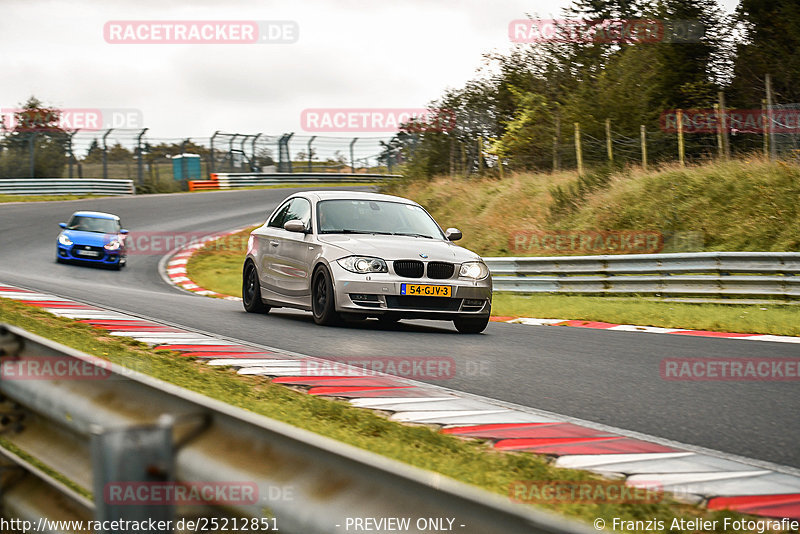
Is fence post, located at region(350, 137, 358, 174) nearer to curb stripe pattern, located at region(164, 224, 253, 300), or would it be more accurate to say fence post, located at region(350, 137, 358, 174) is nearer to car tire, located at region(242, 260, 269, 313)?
curb stripe pattern, located at region(164, 224, 253, 300)

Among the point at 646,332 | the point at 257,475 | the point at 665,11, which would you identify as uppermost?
the point at 665,11

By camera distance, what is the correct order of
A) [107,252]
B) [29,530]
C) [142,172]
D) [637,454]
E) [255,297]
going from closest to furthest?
[29,530], [637,454], [255,297], [107,252], [142,172]

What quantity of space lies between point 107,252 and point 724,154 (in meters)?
15.3

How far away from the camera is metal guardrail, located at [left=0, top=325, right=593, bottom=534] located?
70.6 inches

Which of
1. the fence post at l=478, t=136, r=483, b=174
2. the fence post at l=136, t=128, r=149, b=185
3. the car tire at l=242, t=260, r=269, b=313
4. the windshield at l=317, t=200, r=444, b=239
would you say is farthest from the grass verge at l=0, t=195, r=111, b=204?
the windshield at l=317, t=200, r=444, b=239

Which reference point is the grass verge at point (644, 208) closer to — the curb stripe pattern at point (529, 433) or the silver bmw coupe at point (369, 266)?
the silver bmw coupe at point (369, 266)

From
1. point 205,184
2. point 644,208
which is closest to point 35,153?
point 205,184

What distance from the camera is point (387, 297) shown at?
10227mm

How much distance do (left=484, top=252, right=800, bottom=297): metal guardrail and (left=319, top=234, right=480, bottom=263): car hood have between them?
6.05m

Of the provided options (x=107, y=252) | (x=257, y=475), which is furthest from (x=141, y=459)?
(x=107, y=252)

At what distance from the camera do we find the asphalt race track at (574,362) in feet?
18.6

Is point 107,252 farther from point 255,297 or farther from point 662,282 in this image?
point 662,282

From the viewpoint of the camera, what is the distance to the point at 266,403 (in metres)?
5.79

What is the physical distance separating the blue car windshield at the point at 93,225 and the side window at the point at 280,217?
1150 centimetres
